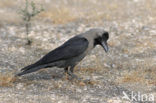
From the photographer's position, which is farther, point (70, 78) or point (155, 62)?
point (155, 62)

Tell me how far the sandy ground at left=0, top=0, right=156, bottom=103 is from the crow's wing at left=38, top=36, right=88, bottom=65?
0.48 m

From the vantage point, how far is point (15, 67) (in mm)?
9328

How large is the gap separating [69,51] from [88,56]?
2058 mm

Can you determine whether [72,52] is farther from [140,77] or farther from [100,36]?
[140,77]

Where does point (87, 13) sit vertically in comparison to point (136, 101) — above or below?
above

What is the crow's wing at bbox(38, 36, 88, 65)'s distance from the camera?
8352mm

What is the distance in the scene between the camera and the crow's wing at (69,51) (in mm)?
8352

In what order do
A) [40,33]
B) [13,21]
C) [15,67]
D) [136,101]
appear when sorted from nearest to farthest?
[136,101]
[15,67]
[40,33]
[13,21]

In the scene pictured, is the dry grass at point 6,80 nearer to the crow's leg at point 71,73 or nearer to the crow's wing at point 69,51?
the crow's wing at point 69,51

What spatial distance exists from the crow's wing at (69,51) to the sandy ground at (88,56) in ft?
1.57

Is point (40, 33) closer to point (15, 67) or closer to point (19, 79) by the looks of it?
point (15, 67)

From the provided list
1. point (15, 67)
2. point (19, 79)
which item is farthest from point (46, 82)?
point (15, 67)

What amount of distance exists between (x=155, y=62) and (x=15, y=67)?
3277 millimetres

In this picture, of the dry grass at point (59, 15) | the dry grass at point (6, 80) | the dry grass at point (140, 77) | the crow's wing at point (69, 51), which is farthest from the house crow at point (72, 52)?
the dry grass at point (59, 15)
